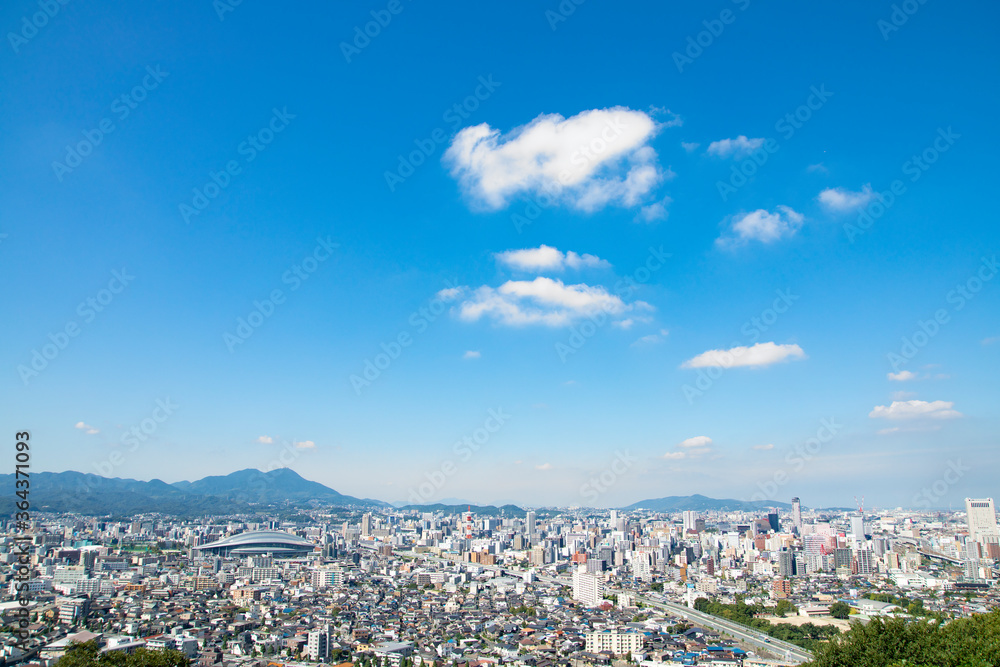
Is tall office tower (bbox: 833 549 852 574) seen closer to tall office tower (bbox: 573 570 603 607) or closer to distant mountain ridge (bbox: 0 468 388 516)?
tall office tower (bbox: 573 570 603 607)

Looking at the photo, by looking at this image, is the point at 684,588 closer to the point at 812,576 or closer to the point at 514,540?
the point at 812,576

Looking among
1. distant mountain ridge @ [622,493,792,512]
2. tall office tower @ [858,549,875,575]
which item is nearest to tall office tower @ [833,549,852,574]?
tall office tower @ [858,549,875,575]

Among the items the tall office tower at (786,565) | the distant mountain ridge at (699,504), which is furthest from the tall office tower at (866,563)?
the distant mountain ridge at (699,504)

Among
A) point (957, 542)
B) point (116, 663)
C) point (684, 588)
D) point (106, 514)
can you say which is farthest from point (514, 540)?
point (116, 663)

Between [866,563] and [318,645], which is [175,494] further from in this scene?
[866,563]

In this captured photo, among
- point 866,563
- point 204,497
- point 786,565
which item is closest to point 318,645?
point 786,565

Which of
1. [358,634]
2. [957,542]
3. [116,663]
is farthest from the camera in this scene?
[957,542]

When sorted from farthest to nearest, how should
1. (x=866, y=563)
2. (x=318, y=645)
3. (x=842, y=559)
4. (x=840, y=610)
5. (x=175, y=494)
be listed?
(x=175, y=494), (x=842, y=559), (x=866, y=563), (x=840, y=610), (x=318, y=645)

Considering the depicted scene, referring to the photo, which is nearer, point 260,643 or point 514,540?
point 260,643
